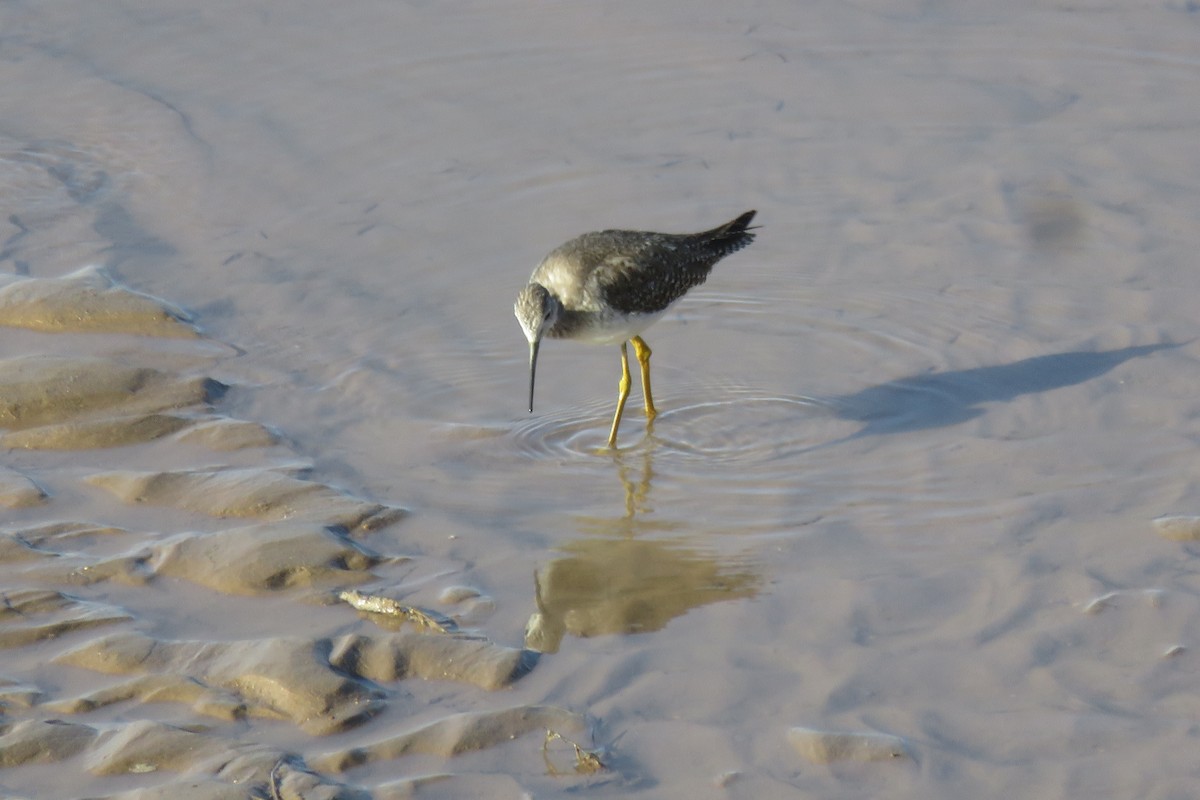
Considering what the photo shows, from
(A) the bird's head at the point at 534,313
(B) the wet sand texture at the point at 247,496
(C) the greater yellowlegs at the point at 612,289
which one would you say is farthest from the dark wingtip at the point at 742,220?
(B) the wet sand texture at the point at 247,496

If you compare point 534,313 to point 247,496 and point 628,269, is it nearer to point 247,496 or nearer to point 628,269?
point 628,269

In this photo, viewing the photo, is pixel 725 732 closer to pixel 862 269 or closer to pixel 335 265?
pixel 862 269

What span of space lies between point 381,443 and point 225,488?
945mm

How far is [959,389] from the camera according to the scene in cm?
760

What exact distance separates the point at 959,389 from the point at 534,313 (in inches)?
93.2

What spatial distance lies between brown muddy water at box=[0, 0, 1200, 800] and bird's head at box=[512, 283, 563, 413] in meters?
0.49

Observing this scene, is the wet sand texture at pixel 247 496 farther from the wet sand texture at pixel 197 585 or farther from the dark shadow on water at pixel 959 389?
the dark shadow on water at pixel 959 389

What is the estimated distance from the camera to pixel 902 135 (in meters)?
10.0

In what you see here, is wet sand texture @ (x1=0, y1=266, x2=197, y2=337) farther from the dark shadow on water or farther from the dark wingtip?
the dark shadow on water

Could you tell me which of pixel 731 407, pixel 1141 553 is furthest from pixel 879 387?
pixel 1141 553

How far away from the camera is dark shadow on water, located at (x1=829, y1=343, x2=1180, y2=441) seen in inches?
290

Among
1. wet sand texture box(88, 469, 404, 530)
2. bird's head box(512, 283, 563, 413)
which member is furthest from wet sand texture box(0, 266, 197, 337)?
bird's head box(512, 283, 563, 413)

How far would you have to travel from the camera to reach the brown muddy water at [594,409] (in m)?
5.05

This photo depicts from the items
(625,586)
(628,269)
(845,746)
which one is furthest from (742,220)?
(845,746)
